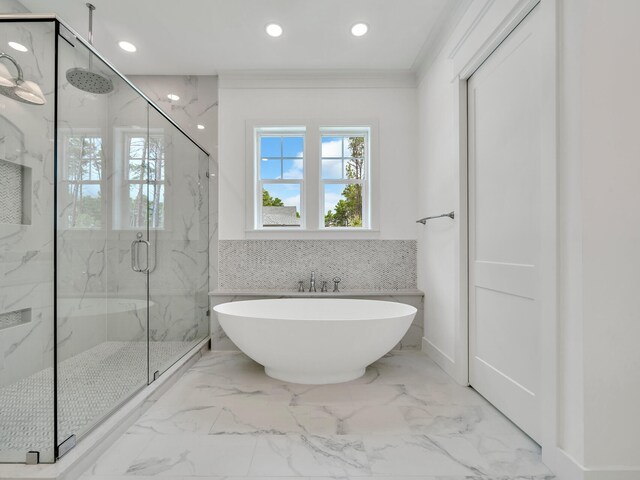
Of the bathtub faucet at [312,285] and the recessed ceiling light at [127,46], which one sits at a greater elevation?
the recessed ceiling light at [127,46]

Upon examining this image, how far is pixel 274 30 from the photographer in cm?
276

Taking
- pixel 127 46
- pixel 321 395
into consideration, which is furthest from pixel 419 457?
pixel 127 46

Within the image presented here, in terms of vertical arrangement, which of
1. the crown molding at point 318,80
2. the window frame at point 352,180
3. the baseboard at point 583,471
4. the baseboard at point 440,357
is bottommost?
the baseboard at point 440,357

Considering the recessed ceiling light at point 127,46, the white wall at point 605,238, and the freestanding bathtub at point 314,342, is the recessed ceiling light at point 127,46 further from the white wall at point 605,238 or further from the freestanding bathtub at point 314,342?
the white wall at point 605,238

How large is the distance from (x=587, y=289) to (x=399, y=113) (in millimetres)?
2585

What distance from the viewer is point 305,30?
2.77 meters

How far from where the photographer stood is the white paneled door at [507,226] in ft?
5.71

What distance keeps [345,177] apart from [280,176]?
66 centimetres

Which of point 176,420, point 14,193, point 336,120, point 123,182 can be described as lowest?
point 176,420

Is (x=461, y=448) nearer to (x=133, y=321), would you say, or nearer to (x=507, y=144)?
(x=507, y=144)

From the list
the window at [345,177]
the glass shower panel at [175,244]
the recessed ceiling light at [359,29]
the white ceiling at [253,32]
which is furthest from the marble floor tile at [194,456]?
the recessed ceiling light at [359,29]

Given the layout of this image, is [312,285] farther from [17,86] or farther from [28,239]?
[17,86]

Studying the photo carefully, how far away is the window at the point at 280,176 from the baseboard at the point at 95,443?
5.72 feet

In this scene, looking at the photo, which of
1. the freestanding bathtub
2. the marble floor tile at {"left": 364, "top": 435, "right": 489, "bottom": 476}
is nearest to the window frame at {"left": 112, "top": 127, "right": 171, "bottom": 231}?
the freestanding bathtub
